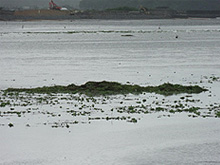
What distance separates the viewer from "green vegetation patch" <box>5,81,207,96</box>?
117 ft

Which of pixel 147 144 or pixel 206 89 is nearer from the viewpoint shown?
pixel 147 144

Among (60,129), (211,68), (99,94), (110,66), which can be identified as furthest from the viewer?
(110,66)

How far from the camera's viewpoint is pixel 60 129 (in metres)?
25.4

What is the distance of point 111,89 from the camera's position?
3625 centimetres

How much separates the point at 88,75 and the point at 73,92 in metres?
12.0

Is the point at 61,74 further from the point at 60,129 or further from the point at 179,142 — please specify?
the point at 179,142

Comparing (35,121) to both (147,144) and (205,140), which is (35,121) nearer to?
(147,144)

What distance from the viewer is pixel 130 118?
27312 millimetres

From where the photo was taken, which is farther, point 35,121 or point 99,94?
point 99,94

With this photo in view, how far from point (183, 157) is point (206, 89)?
53.4 feet

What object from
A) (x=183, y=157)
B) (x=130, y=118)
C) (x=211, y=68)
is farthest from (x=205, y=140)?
(x=211, y=68)

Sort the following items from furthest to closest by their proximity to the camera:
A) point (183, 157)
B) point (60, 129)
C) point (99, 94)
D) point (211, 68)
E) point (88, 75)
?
point (211, 68), point (88, 75), point (99, 94), point (60, 129), point (183, 157)

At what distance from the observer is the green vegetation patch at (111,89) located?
3556 centimetres

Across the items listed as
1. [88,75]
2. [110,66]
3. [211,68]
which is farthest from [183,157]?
[110,66]
